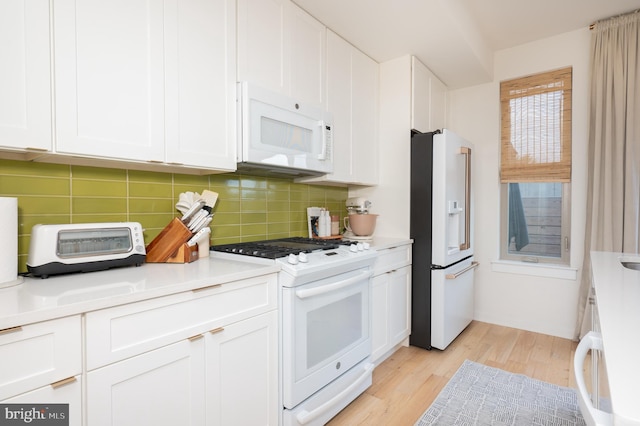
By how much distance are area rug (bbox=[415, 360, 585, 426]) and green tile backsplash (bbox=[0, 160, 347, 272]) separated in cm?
152

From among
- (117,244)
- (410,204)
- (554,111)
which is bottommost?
(117,244)

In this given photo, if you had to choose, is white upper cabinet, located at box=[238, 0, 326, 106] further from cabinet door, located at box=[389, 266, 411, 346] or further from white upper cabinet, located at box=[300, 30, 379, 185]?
cabinet door, located at box=[389, 266, 411, 346]

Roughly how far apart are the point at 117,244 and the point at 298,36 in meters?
1.64

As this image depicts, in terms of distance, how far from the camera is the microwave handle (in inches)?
88.6

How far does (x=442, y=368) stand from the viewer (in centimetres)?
245

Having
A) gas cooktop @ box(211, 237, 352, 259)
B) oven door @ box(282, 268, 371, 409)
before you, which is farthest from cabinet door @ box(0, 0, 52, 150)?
oven door @ box(282, 268, 371, 409)

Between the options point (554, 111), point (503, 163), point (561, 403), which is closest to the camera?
point (561, 403)

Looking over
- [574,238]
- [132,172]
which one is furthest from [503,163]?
[132,172]

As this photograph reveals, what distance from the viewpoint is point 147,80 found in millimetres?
1448

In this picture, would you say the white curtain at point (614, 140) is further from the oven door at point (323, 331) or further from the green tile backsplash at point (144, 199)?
the green tile backsplash at point (144, 199)

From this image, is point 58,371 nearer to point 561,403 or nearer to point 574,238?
point 561,403

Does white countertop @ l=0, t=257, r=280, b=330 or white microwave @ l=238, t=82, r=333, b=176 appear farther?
white microwave @ l=238, t=82, r=333, b=176

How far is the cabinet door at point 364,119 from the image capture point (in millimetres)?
2691

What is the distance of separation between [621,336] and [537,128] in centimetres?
295
